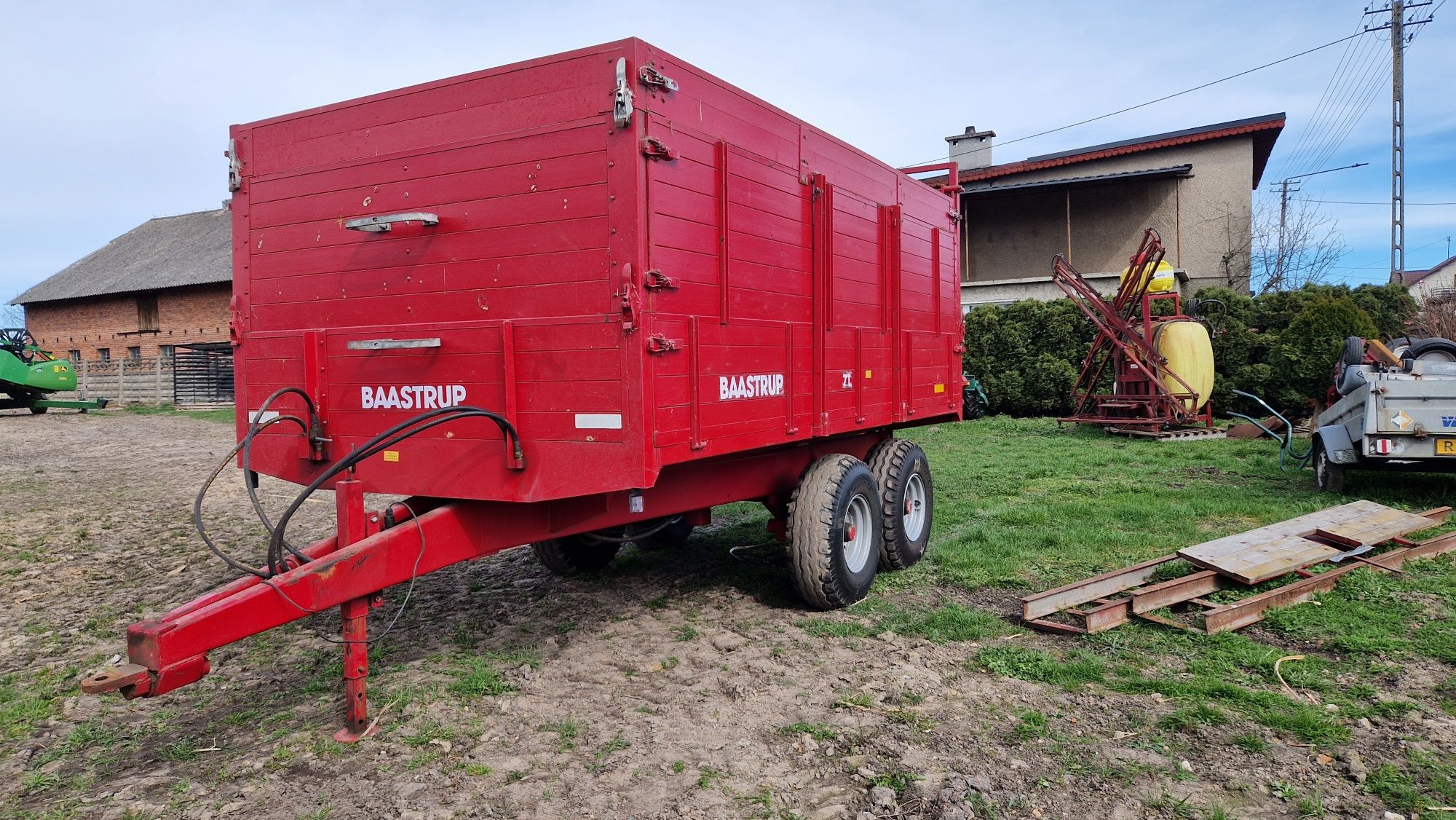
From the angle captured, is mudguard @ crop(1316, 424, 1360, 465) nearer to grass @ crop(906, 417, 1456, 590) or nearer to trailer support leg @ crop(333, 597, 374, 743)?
grass @ crop(906, 417, 1456, 590)

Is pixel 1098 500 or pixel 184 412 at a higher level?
pixel 184 412

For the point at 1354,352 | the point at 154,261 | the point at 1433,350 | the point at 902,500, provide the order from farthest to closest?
the point at 154,261 < the point at 1354,352 < the point at 1433,350 < the point at 902,500

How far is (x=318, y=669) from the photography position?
4359 millimetres

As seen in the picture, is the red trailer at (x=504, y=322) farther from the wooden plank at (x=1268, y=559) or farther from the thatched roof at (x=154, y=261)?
the thatched roof at (x=154, y=261)

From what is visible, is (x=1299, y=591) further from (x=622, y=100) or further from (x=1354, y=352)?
(x=1354, y=352)

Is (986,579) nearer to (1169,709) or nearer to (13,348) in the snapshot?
(1169,709)

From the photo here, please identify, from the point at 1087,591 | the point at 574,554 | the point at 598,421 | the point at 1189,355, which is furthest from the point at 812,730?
the point at 1189,355

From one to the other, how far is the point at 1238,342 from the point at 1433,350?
714cm

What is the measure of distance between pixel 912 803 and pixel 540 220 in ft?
8.72

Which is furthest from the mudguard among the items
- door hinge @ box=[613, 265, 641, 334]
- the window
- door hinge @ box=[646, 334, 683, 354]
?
the window

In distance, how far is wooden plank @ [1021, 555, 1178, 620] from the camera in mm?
4902

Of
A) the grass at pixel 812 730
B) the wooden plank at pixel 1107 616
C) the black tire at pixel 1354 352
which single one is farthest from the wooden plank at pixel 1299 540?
the grass at pixel 812 730

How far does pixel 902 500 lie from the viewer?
240 inches

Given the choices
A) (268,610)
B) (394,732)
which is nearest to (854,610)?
(394,732)
